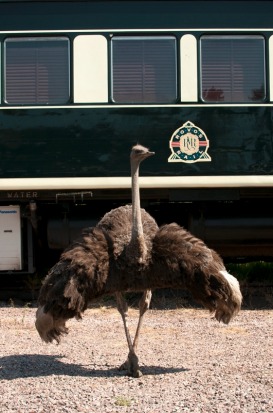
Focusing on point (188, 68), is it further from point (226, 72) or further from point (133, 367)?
point (133, 367)

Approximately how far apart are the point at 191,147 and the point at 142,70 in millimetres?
1130

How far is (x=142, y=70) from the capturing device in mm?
8453

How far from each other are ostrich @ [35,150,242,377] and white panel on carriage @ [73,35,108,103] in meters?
3.37

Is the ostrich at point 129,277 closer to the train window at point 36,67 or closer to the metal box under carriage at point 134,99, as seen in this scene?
the metal box under carriage at point 134,99

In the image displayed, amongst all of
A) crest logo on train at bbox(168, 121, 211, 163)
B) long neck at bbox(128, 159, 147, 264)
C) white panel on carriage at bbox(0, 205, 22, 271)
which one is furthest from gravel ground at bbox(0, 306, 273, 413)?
crest logo on train at bbox(168, 121, 211, 163)

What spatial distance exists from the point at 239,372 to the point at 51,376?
1444 millimetres

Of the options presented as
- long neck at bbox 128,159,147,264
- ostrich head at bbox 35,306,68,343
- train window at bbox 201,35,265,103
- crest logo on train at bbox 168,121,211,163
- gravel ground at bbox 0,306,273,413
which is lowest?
gravel ground at bbox 0,306,273,413

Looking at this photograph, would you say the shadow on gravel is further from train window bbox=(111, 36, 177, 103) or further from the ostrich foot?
train window bbox=(111, 36, 177, 103)

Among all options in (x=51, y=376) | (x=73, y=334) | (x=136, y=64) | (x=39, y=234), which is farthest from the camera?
(x=39, y=234)

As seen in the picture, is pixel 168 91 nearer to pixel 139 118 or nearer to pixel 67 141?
pixel 139 118

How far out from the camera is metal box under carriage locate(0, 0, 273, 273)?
8445 mm

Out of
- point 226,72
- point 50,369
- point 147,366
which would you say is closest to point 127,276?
point 147,366

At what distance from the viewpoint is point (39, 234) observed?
9016 mm

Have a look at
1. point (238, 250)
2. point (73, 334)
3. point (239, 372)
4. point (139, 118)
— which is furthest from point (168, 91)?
Result: point (239, 372)
